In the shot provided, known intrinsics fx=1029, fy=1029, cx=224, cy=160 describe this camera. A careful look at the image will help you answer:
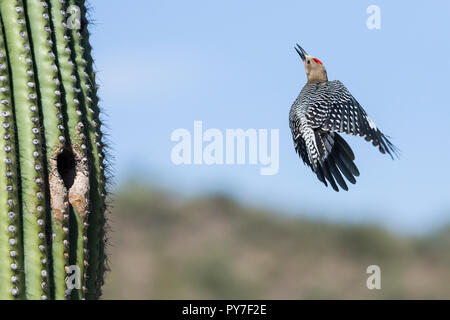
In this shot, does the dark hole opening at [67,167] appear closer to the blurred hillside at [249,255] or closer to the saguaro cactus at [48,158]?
the saguaro cactus at [48,158]

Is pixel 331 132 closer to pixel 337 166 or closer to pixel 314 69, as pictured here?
pixel 337 166

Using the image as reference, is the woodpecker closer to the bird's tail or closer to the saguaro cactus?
the bird's tail

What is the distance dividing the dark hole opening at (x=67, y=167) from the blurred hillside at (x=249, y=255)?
12384 mm

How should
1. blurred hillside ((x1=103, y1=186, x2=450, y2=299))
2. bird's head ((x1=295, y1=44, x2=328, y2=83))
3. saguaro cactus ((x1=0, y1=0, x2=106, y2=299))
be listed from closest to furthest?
saguaro cactus ((x1=0, y1=0, x2=106, y2=299)) < bird's head ((x1=295, y1=44, x2=328, y2=83)) < blurred hillside ((x1=103, y1=186, x2=450, y2=299))

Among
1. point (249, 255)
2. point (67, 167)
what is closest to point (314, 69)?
point (67, 167)

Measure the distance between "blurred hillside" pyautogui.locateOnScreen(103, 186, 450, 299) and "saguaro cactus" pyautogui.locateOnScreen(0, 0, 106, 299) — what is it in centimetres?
1234

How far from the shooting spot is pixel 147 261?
63.5 feet

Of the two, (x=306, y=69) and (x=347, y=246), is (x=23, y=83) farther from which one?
(x=347, y=246)

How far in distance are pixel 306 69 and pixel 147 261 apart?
10817 millimetres

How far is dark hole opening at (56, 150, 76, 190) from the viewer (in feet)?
16.3

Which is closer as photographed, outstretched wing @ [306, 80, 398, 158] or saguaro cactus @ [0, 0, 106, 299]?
saguaro cactus @ [0, 0, 106, 299]

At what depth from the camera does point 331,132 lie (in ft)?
24.0

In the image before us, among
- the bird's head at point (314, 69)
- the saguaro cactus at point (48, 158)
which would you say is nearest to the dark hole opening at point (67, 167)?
the saguaro cactus at point (48, 158)

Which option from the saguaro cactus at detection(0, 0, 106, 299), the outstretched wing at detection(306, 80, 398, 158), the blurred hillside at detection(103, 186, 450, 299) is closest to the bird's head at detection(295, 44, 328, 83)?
the outstretched wing at detection(306, 80, 398, 158)
